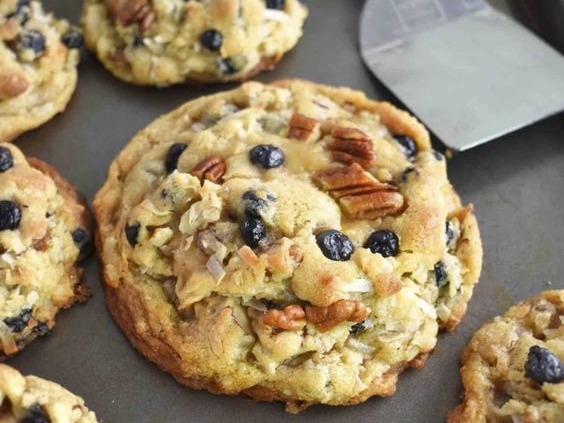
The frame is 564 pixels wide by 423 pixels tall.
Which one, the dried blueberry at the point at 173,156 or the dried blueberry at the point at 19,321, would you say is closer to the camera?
the dried blueberry at the point at 19,321

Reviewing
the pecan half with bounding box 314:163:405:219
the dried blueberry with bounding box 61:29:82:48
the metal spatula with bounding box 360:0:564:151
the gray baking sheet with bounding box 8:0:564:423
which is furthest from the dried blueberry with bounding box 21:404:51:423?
the metal spatula with bounding box 360:0:564:151

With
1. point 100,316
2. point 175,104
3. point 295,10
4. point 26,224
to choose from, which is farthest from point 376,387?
point 295,10

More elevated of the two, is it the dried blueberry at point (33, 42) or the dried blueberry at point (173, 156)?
the dried blueberry at point (33, 42)

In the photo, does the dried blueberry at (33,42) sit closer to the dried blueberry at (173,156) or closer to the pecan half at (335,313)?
the dried blueberry at (173,156)

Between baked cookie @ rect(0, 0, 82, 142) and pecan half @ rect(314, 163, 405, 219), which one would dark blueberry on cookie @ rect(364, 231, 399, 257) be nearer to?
pecan half @ rect(314, 163, 405, 219)

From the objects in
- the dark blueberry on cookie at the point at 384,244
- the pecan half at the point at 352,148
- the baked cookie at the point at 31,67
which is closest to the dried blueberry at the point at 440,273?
the dark blueberry on cookie at the point at 384,244

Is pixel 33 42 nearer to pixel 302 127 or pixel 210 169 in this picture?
pixel 210 169
